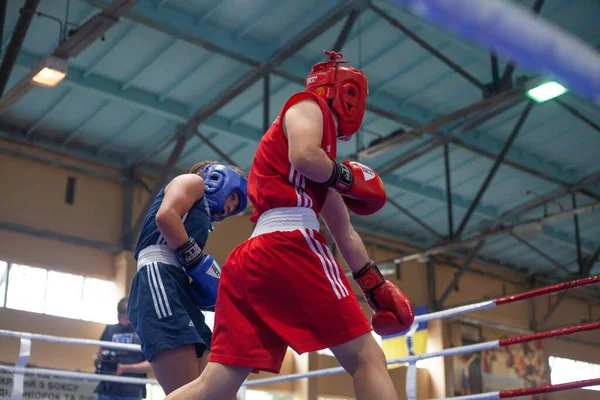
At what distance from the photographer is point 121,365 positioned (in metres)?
4.60

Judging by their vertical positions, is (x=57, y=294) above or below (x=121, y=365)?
above

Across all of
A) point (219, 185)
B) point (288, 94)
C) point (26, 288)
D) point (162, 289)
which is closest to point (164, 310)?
point (162, 289)

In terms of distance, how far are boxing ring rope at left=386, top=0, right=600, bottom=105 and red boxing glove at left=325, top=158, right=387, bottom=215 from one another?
1.14 metres

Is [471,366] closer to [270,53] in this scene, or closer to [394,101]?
[394,101]

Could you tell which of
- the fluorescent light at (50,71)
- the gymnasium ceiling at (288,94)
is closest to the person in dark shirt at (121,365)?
the fluorescent light at (50,71)

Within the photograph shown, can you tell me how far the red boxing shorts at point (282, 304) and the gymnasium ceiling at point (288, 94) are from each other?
435 cm

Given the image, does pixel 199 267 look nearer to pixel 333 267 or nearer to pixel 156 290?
pixel 156 290

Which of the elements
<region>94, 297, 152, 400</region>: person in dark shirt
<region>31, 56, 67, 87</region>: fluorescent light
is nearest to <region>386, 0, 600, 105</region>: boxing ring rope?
<region>94, 297, 152, 400</region>: person in dark shirt

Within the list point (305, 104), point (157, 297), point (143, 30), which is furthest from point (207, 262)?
point (143, 30)

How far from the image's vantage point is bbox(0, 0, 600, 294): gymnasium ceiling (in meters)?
7.19

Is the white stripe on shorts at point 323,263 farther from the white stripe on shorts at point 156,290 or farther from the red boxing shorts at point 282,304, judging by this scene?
the white stripe on shorts at point 156,290

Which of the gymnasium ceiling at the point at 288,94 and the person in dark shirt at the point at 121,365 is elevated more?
the gymnasium ceiling at the point at 288,94

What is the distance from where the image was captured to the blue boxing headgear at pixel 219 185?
8.32 ft

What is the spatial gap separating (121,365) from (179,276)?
2.39m
